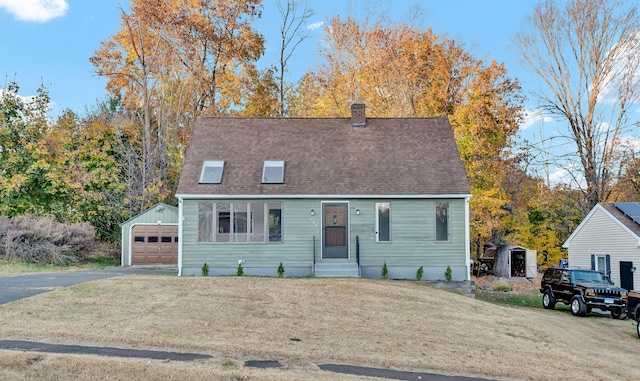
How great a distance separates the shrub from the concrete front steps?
12.5 metres

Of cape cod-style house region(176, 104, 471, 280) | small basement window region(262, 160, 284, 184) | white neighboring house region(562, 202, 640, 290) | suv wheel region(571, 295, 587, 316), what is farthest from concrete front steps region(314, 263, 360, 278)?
white neighboring house region(562, 202, 640, 290)

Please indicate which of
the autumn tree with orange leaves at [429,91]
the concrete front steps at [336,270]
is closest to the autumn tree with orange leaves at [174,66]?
the autumn tree with orange leaves at [429,91]

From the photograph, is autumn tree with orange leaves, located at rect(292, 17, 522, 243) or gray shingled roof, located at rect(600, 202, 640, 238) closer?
gray shingled roof, located at rect(600, 202, 640, 238)

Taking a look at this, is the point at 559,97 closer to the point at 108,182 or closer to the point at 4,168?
the point at 108,182

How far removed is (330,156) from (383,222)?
3.38 metres

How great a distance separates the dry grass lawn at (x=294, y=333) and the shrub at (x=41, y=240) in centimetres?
1000

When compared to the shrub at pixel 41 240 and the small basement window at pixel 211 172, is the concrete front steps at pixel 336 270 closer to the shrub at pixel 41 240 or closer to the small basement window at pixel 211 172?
the small basement window at pixel 211 172

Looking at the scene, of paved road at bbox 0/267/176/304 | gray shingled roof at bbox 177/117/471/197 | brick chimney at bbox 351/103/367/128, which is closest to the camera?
paved road at bbox 0/267/176/304

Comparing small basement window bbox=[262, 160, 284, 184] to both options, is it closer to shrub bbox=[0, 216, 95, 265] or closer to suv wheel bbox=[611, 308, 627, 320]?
shrub bbox=[0, 216, 95, 265]

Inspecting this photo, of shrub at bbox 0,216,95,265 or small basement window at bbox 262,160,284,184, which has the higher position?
small basement window at bbox 262,160,284,184

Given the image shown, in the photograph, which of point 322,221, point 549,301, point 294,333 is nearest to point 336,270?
point 322,221

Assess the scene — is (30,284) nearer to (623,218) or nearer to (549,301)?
(549,301)

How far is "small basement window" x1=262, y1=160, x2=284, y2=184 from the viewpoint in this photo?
2017cm

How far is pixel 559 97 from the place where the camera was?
31.8 metres
